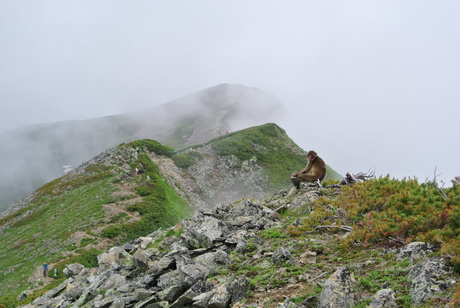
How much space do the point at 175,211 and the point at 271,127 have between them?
56.7 metres

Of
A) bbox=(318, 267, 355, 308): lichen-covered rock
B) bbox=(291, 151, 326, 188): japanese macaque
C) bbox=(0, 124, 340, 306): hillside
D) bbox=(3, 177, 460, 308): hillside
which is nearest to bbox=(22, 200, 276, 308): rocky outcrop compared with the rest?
bbox=(3, 177, 460, 308): hillside

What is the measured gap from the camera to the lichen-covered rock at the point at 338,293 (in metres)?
6.02

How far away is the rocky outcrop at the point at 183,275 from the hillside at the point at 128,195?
2337cm

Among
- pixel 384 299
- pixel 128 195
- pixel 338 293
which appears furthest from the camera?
pixel 128 195

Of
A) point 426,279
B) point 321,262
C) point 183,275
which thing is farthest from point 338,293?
point 183,275

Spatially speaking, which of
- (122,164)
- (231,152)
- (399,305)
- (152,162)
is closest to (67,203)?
(122,164)

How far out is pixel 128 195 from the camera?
51.0 m

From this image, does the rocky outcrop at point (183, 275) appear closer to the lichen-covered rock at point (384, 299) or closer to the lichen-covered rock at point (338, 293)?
the lichen-covered rock at point (338, 293)

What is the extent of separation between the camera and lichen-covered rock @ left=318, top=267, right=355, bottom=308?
6.02 metres

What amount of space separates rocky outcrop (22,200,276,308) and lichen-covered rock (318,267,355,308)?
2.21m

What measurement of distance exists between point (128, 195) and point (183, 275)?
45.2 metres

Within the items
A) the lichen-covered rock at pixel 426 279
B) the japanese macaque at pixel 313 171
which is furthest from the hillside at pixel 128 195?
the lichen-covered rock at pixel 426 279

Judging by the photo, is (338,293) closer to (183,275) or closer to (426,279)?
(426,279)

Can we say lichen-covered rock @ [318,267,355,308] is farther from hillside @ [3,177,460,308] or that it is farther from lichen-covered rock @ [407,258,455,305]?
lichen-covered rock @ [407,258,455,305]
